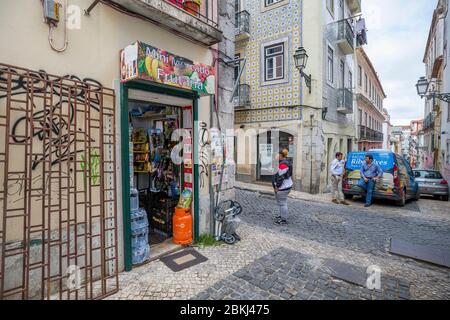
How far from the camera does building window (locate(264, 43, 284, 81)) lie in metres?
11.5

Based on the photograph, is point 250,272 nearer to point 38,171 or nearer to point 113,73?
point 38,171

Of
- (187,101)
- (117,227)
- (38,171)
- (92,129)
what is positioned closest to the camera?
(38,171)

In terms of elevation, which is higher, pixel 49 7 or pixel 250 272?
pixel 49 7

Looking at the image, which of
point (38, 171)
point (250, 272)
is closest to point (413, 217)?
point (250, 272)

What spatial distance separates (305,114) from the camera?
35.6 feet

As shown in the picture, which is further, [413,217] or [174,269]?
[413,217]

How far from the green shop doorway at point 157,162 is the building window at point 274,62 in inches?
309

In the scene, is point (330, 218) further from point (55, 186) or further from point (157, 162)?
point (55, 186)

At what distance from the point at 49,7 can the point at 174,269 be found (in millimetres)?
3727

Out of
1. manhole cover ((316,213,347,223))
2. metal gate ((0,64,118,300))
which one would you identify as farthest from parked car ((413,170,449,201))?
metal gate ((0,64,118,300))

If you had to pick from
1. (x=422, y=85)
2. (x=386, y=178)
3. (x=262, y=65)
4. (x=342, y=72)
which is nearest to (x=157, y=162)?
(x=386, y=178)

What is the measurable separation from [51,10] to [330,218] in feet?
23.4
